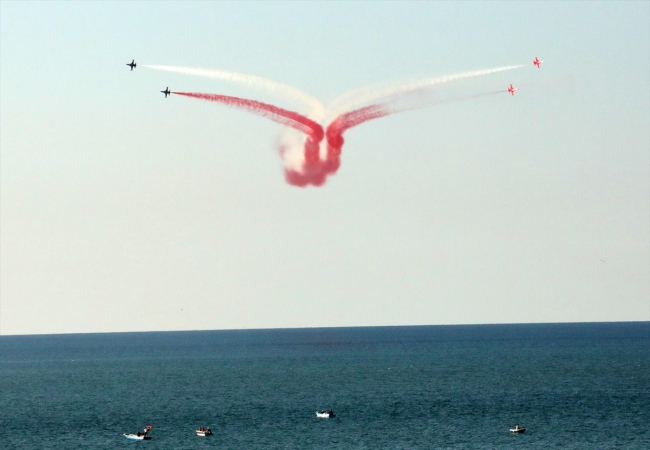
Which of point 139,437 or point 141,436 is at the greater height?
point 141,436

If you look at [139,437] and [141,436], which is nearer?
[139,437]

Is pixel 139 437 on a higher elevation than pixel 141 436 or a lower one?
lower

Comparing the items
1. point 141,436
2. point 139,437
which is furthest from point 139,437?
point 141,436

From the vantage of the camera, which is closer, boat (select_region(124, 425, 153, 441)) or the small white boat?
the small white boat

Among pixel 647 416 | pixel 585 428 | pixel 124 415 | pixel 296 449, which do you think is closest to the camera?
pixel 296 449

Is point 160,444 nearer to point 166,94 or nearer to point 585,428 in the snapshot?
point 166,94

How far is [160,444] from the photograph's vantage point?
135250 mm

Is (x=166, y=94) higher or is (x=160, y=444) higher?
(x=166, y=94)

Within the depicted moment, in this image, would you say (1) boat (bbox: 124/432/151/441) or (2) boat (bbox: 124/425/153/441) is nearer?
(1) boat (bbox: 124/432/151/441)

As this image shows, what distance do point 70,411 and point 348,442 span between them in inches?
2522

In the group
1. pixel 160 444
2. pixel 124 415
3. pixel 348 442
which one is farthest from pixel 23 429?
pixel 348 442

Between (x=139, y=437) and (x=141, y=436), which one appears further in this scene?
(x=141, y=436)

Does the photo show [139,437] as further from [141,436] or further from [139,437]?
[141,436]

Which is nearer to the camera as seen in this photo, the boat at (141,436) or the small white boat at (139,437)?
the small white boat at (139,437)
